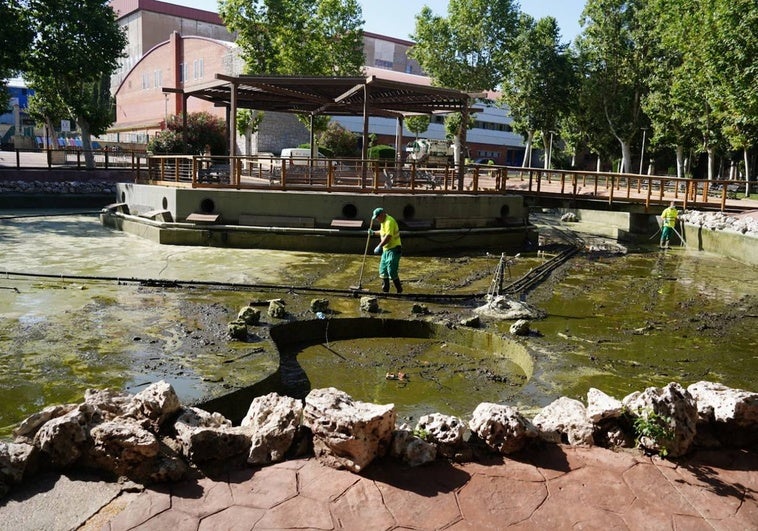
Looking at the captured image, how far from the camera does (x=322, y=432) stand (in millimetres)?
4520

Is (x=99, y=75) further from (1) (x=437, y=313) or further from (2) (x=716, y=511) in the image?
(2) (x=716, y=511)

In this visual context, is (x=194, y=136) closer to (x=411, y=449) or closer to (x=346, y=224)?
(x=346, y=224)

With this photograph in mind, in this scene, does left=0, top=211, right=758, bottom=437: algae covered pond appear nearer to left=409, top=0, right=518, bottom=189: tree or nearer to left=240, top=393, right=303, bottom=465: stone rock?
left=240, top=393, right=303, bottom=465: stone rock

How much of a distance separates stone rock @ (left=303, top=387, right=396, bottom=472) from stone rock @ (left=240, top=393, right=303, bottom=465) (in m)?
0.13

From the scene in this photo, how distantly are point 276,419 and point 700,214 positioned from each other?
20447mm

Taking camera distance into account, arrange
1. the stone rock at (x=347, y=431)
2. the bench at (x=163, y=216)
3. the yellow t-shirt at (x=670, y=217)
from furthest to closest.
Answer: the yellow t-shirt at (x=670, y=217)
the bench at (x=163, y=216)
the stone rock at (x=347, y=431)

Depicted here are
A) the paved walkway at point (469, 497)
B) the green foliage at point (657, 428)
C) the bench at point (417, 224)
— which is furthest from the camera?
the bench at point (417, 224)

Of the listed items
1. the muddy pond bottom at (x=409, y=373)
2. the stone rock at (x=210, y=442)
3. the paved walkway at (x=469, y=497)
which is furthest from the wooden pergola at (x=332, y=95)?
the paved walkway at (x=469, y=497)

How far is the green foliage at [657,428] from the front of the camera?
4758 millimetres

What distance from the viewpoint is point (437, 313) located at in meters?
10.4

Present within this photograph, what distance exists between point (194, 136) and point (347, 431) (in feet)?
81.3

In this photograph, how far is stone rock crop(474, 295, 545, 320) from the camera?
10188 millimetres

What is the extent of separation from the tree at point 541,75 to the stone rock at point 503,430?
37.1 metres

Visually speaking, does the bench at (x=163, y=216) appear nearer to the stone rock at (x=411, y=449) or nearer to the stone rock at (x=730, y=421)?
the stone rock at (x=411, y=449)
